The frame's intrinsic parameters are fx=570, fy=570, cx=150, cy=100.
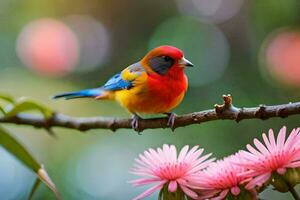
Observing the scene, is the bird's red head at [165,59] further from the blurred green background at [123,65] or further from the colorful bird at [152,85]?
the blurred green background at [123,65]

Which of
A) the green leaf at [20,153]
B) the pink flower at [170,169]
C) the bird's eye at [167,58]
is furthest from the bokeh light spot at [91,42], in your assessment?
the pink flower at [170,169]

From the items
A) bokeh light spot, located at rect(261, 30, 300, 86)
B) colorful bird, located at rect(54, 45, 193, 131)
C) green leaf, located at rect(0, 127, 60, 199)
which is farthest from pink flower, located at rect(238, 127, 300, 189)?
bokeh light spot, located at rect(261, 30, 300, 86)

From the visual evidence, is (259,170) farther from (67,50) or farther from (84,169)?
(67,50)

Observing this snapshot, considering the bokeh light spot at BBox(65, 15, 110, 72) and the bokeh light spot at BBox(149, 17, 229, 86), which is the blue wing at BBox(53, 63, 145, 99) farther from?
the bokeh light spot at BBox(65, 15, 110, 72)

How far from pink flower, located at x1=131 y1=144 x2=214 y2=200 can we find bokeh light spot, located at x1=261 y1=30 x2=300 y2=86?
2.43 feet

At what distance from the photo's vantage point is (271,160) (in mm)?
433

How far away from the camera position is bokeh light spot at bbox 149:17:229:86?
1.28 metres

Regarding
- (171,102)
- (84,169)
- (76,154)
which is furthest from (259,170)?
(76,154)

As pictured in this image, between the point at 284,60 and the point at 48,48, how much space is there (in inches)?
22.2

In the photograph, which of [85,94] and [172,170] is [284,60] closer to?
[85,94]

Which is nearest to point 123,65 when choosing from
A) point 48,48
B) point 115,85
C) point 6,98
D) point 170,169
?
point 48,48

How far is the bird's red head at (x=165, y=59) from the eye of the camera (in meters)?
0.77

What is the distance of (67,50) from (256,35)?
467 millimetres

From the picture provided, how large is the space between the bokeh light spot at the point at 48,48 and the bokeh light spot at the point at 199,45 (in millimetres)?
215
